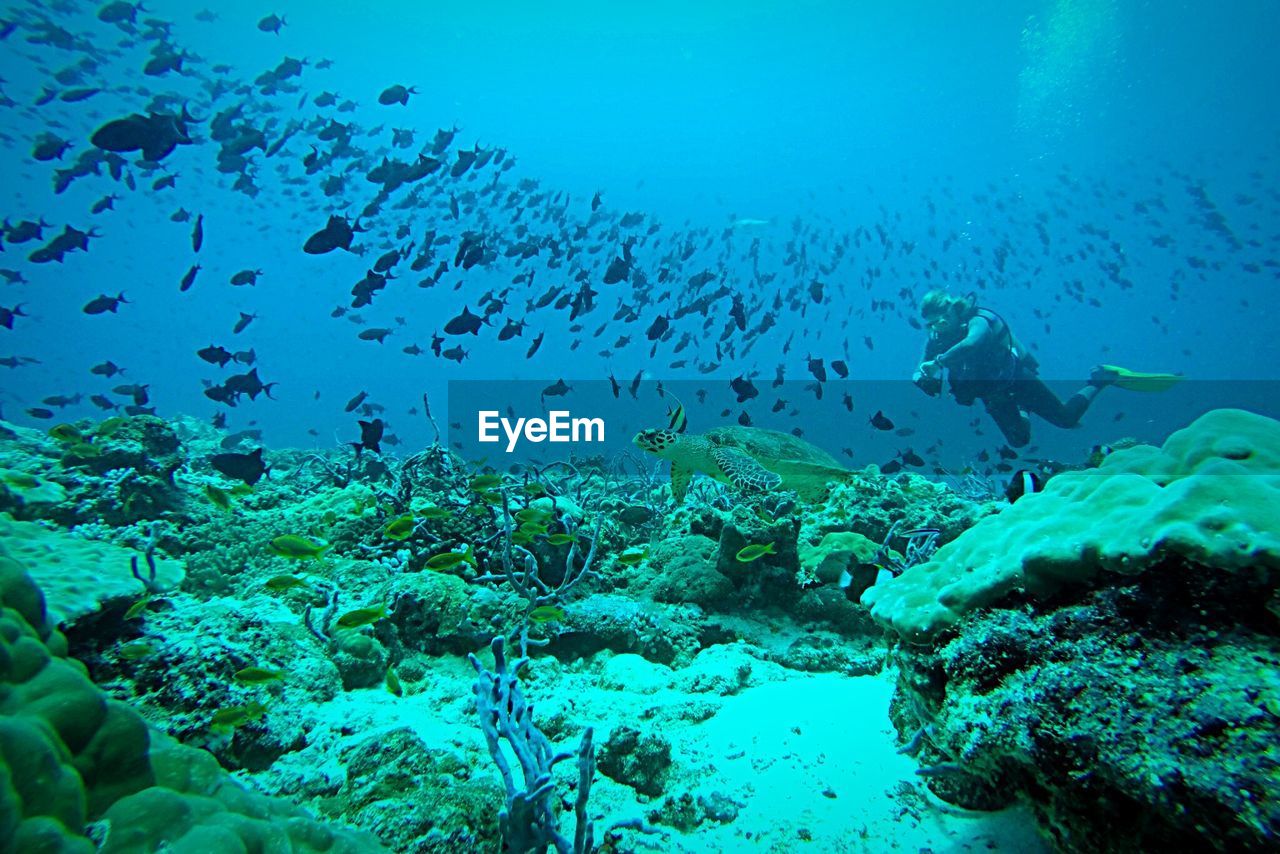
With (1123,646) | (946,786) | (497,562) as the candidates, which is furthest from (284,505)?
(1123,646)

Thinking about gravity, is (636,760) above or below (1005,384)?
below

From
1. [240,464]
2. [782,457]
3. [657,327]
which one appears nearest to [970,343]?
A: [657,327]

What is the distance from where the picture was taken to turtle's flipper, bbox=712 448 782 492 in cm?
591

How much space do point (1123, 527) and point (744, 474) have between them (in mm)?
4061

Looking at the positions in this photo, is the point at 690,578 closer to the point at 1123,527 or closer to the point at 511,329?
the point at 1123,527

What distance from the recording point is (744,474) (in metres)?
6.07

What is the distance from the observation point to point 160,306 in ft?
494

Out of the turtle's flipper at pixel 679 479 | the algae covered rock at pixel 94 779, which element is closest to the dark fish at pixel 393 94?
the turtle's flipper at pixel 679 479

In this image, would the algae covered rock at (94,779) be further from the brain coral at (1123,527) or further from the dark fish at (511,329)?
the dark fish at (511,329)

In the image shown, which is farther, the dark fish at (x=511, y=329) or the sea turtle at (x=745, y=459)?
the dark fish at (x=511, y=329)

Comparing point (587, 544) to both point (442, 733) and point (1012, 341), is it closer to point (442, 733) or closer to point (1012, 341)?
point (442, 733)

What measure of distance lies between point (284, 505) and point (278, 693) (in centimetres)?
592

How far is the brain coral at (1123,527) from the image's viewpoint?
181 centimetres

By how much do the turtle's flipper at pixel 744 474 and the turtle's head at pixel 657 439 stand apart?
57cm
